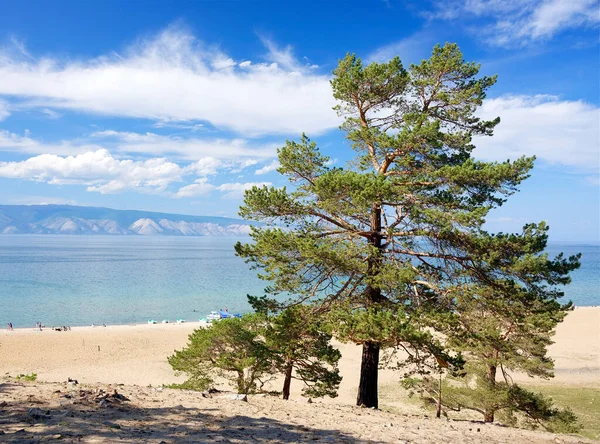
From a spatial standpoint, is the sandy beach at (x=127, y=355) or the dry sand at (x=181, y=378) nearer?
the dry sand at (x=181, y=378)

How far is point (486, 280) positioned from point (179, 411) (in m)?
7.00

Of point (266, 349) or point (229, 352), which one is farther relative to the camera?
point (229, 352)

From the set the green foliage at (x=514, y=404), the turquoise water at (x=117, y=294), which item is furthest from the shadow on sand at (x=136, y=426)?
the turquoise water at (x=117, y=294)

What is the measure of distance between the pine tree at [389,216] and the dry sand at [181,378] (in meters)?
1.93

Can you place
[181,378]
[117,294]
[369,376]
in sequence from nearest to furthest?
1. [369,376]
2. [181,378]
3. [117,294]

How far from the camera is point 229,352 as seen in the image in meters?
12.3

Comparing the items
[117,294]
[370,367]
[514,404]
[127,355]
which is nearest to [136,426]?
[370,367]

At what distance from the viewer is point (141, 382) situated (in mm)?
24484

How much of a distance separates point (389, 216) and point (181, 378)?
20.2 metres

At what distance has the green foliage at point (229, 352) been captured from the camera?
1157cm

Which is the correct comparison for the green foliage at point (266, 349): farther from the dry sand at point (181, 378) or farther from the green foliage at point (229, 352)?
the dry sand at point (181, 378)

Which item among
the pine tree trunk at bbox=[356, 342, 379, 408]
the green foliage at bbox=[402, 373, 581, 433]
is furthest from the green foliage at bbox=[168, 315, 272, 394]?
the green foliage at bbox=[402, 373, 581, 433]

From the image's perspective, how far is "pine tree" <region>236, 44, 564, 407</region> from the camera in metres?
9.32

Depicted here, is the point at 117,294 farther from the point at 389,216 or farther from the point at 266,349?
the point at 389,216
